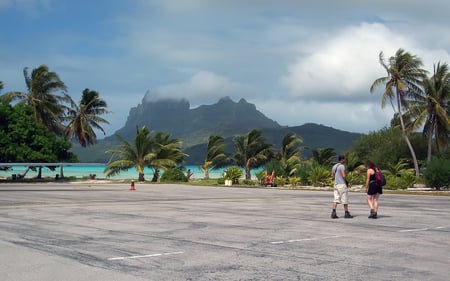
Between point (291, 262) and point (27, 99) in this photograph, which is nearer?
point (291, 262)

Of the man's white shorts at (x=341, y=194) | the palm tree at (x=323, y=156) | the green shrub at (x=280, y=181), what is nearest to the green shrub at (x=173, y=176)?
the green shrub at (x=280, y=181)

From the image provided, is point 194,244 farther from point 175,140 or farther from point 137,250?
point 175,140

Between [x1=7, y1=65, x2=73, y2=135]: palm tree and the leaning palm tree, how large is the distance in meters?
10.5

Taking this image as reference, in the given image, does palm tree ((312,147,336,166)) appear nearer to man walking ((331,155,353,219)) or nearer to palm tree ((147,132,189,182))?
palm tree ((147,132,189,182))

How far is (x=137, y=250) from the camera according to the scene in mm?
9016

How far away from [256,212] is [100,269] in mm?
9887

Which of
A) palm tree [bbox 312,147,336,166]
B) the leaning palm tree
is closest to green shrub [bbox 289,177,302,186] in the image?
palm tree [bbox 312,147,336,166]

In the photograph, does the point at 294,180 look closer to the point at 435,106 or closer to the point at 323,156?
the point at 323,156

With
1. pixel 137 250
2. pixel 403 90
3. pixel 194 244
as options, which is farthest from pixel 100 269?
pixel 403 90

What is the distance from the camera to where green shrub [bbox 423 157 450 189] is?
1384 inches

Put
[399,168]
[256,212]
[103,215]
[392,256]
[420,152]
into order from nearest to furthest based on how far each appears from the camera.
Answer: [392,256]
[103,215]
[256,212]
[399,168]
[420,152]

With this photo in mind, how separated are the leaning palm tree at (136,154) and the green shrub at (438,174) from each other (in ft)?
84.9

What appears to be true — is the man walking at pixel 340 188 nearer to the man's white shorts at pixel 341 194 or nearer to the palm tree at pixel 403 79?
the man's white shorts at pixel 341 194

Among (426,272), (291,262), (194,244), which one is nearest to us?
(426,272)
